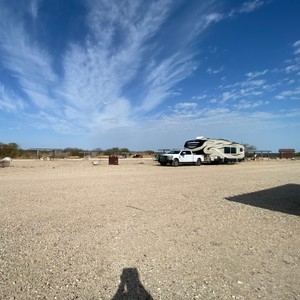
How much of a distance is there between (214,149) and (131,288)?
30014 millimetres

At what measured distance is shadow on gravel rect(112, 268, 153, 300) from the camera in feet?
10.5

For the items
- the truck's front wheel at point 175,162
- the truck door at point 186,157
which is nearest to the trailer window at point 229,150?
the truck door at point 186,157

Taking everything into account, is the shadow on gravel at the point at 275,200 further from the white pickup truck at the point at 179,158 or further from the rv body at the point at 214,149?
the rv body at the point at 214,149

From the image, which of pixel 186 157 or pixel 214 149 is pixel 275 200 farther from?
pixel 214 149

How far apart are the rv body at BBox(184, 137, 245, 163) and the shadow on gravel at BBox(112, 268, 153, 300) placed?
28.0m

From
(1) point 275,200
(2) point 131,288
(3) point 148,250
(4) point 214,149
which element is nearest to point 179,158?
(4) point 214,149

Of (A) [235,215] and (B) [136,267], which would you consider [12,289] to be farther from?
(A) [235,215]

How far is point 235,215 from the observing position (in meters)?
7.03

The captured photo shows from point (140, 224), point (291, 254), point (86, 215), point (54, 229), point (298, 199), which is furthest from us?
point (298, 199)

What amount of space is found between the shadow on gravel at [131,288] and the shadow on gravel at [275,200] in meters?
5.44

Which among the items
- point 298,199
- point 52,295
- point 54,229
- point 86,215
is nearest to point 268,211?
point 298,199

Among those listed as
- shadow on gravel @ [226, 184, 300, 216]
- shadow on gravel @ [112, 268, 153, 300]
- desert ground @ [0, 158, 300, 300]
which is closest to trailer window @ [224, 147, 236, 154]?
shadow on gravel @ [226, 184, 300, 216]

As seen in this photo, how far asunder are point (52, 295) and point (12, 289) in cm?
54

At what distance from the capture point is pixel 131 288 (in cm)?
341
